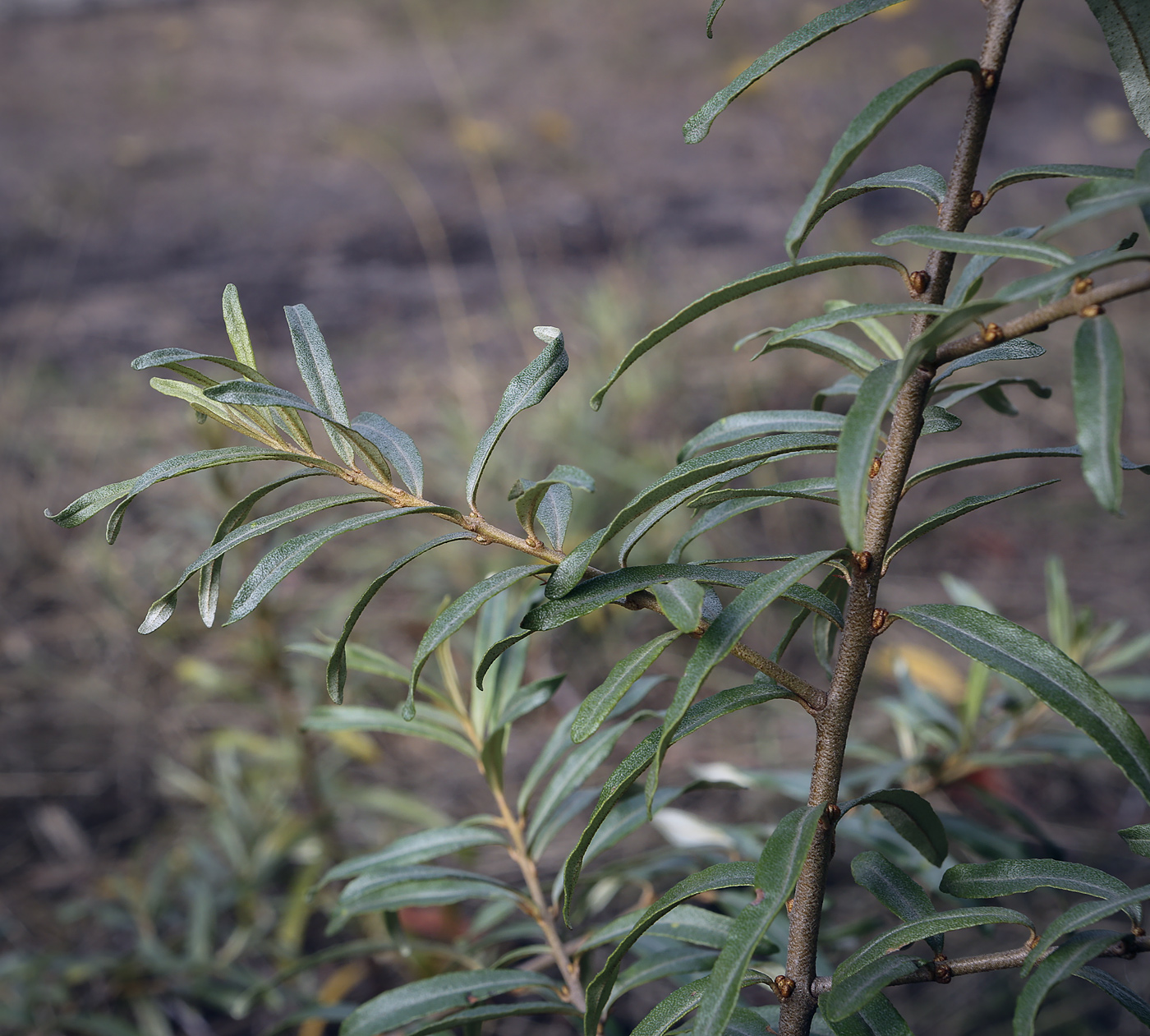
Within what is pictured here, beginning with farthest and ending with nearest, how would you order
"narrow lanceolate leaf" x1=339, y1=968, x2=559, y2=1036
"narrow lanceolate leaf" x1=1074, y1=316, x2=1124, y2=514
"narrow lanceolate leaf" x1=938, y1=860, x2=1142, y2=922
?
1. "narrow lanceolate leaf" x1=339, y1=968, x2=559, y2=1036
2. "narrow lanceolate leaf" x1=938, y1=860, x2=1142, y2=922
3. "narrow lanceolate leaf" x1=1074, y1=316, x2=1124, y2=514

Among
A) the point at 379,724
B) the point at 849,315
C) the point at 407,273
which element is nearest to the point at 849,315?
the point at 849,315

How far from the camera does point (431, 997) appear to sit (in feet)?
1.64

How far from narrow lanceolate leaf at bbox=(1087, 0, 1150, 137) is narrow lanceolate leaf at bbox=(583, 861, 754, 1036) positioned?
13.6 inches

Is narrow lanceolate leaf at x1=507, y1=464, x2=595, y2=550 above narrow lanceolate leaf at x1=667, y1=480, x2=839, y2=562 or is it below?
above

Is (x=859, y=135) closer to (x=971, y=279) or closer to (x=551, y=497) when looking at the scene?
(x=971, y=279)

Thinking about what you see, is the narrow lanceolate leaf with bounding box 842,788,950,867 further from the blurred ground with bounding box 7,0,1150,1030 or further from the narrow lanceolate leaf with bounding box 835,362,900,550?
the blurred ground with bounding box 7,0,1150,1030

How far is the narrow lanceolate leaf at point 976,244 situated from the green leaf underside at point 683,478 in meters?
0.09

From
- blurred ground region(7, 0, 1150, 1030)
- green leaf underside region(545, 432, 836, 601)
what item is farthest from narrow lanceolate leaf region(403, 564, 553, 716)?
blurred ground region(7, 0, 1150, 1030)

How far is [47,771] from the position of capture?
156 cm

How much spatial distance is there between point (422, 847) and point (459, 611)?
27 cm

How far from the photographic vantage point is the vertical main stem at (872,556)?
1.03 ft

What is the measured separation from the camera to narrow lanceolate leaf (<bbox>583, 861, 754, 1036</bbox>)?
369 millimetres

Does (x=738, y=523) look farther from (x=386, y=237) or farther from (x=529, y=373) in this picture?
(x=386, y=237)

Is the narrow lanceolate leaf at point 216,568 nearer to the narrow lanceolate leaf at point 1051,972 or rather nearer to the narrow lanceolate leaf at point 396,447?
the narrow lanceolate leaf at point 396,447
